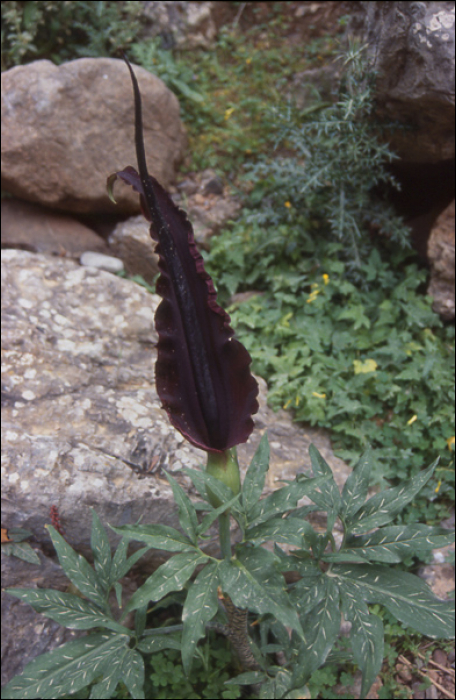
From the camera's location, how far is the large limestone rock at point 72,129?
3.36 m

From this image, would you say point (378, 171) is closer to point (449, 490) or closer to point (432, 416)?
point (432, 416)

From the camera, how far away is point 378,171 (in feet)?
9.77

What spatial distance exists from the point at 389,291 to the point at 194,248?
2258mm

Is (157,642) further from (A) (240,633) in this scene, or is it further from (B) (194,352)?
(B) (194,352)

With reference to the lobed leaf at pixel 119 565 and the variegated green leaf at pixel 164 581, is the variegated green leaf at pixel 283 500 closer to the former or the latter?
the variegated green leaf at pixel 164 581

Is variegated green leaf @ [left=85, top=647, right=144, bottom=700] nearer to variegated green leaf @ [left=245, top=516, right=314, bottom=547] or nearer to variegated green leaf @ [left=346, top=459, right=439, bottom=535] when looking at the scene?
variegated green leaf @ [left=245, top=516, right=314, bottom=547]

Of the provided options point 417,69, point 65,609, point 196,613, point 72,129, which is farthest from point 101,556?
point 72,129

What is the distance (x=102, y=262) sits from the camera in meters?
3.38

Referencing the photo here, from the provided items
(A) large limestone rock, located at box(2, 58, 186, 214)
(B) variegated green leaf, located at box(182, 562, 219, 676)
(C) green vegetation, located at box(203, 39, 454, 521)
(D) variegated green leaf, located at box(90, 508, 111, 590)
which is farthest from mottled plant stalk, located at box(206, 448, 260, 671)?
(A) large limestone rock, located at box(2, 58, 186, 214)

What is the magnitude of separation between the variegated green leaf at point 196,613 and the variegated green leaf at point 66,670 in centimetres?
41

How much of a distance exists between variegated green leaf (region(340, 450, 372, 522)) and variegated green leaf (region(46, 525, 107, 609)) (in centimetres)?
76

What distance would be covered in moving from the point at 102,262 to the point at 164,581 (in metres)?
2.43

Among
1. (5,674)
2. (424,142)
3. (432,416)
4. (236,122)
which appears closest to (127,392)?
(5,674)

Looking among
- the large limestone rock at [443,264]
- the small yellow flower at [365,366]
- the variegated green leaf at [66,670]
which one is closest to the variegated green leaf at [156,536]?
the variegated green leaf at [66,670]
